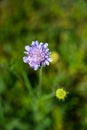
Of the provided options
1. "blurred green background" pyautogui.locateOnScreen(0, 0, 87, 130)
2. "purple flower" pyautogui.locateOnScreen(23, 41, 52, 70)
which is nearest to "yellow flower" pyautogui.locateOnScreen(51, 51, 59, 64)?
"blurred green background" pyautogui.locateOnScreen(0, 0, 87, 130)

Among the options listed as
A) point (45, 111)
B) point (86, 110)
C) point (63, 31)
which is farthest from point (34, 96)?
point (63, 31)

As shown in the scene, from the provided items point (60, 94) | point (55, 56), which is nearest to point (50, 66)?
point (55, 56)

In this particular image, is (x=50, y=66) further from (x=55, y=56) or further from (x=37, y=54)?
(x=37, y=54)

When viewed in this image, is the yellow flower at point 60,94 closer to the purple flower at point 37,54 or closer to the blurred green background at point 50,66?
the purple flower at point 37,54

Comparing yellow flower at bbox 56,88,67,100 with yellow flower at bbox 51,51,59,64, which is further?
yellow flower at bbox 51,51,59,64

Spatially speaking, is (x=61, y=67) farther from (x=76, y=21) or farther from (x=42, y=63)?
(x=42, y=63)

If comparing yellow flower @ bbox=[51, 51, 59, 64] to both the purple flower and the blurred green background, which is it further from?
the purple flower

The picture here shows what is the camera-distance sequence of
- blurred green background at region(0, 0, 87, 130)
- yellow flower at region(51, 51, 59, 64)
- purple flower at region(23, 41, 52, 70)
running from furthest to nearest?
yellow flower at region(51, 51, 59, 64)
blurred green background at region(0, 0, 87, 130)
purple flower at region(23, 41, 52, 70)

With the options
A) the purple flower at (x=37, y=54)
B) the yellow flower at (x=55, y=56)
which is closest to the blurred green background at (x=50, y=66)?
the yellow flower at (x=55, y=56)
